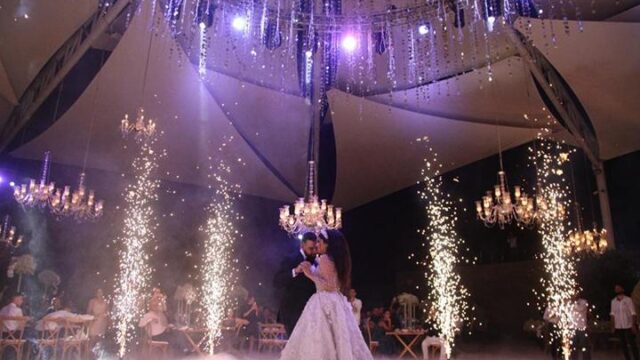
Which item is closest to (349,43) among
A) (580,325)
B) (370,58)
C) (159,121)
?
(370,58)

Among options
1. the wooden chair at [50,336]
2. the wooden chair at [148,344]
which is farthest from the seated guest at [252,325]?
the wooden chair at [50,336]

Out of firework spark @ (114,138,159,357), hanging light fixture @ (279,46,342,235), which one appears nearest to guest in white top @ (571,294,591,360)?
hanging light fixture @ (279,46,342,235)

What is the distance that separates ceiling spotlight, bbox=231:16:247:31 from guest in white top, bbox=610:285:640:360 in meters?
6.68

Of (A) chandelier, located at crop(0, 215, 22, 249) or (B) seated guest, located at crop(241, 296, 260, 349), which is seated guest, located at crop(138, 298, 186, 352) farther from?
(A) chandelier, located at crop(0, 215, 22, 249)

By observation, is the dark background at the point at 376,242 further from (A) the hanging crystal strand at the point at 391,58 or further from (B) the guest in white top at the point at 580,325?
(A) the hanging crystal strand at the point at 391,58

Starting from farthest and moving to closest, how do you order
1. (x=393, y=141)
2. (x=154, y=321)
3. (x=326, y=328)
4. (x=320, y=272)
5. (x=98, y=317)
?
(x=393, y=141) < (x=98, y=317) < (x=154, y=321) < (x=320, y=272) < (x=326, y=328)

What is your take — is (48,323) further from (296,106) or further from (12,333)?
(296,106)

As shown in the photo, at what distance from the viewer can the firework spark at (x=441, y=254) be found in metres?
11.7

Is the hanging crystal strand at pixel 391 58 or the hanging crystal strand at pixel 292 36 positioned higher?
Result: the hanging crystal strand at pixel 292 36

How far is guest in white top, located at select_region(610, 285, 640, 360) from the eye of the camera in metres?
6.94

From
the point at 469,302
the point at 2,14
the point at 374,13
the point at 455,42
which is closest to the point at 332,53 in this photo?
the point at 374,13

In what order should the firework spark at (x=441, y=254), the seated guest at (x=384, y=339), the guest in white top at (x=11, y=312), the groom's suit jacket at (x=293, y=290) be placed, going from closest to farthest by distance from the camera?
1. the guest in white top at (x=11, y=312)
2. the groom's suit jacket at (x=293, y=290)
3. the seated guest at (x=384, y=339)
4. the firework spark at (x=441, y=254)

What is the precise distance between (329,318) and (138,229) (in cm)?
859

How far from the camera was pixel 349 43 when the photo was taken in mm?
8938
